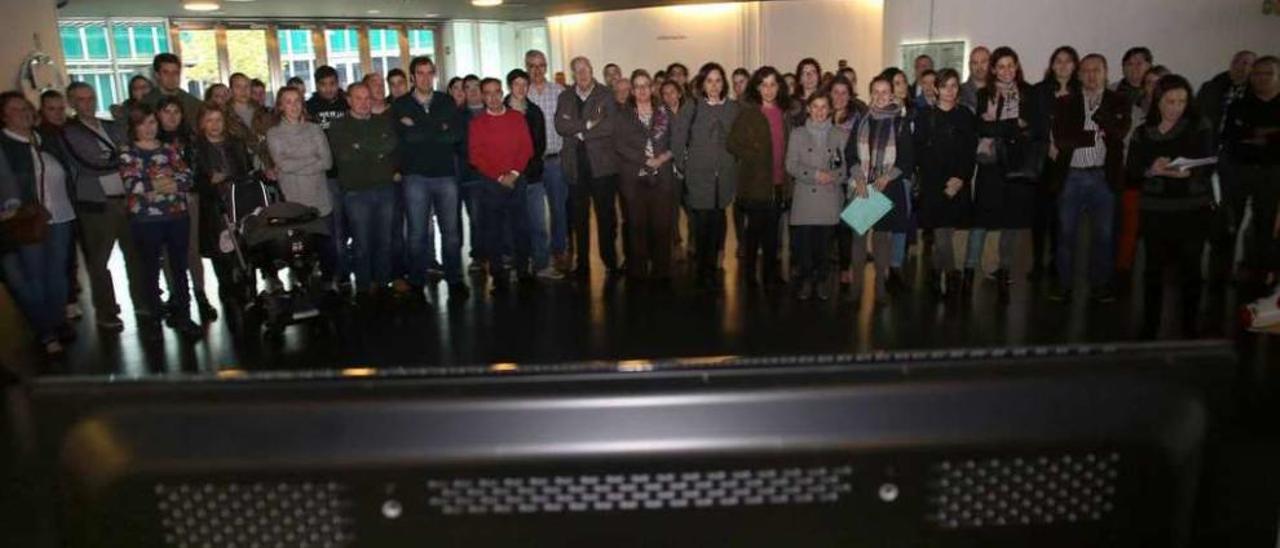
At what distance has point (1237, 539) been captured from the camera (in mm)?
2592

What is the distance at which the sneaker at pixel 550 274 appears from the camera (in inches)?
297

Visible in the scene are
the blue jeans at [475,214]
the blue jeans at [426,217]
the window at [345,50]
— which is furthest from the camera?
the window at [345,50]

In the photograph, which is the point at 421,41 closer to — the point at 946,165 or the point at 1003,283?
the point at 946,165

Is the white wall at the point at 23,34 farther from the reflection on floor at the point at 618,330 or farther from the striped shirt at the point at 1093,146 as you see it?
the striped shirt at the point at 1093,146

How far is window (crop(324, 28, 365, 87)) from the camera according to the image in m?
19.5

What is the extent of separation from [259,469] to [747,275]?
6406 mm

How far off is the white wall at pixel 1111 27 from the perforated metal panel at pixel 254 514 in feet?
35.1

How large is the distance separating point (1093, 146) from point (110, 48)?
16881mm

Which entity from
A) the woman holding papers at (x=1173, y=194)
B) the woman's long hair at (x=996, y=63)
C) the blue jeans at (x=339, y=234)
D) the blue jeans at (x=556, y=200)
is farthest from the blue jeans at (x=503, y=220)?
the woman holding papers at (x=1173, y=194)

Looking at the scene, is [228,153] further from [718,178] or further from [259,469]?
[259,469]

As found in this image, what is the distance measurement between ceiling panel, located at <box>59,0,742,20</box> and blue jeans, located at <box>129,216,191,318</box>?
32.6ft

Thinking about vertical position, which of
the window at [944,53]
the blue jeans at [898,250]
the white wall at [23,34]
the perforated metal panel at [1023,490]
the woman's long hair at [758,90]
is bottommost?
the blue jeans at [898,250]

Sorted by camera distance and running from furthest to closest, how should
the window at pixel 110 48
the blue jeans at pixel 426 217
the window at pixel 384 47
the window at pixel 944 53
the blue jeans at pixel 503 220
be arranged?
the window at pixel 384 47, the window at pixel 110 48, the window at pixel 944 53, the blue jeans at pixel 503 220, the blue jeans at pixel 426 217

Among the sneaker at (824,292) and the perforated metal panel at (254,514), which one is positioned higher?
the perforated metal panel at (254,514)
